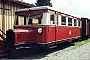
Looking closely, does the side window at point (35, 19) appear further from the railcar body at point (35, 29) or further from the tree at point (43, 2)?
the tree at point (43, 2)

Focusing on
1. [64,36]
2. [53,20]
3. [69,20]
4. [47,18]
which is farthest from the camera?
[69,20]

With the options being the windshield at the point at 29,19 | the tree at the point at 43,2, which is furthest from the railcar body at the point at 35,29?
the tree at the point at 43,2

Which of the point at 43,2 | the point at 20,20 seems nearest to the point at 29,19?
the point at 20,20

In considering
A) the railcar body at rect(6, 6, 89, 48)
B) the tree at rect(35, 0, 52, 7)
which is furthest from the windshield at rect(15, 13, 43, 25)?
the tree at rect(35, 0, 52, 7)

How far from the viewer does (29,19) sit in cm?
1152

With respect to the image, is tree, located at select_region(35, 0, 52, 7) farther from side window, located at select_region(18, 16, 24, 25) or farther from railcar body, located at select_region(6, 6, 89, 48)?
side window, located at select_region(18, 16, 24, 25)

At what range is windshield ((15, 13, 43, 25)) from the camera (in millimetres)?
11171

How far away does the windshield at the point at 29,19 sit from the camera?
440 inches

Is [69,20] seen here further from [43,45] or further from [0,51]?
[0,51]

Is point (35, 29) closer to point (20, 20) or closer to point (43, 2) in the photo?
point (20, 20)

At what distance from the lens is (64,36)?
45.4 ft

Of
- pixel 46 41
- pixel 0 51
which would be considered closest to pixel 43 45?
pixel 46 41

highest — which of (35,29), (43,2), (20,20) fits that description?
→ (43,2)

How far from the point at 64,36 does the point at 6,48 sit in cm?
462
